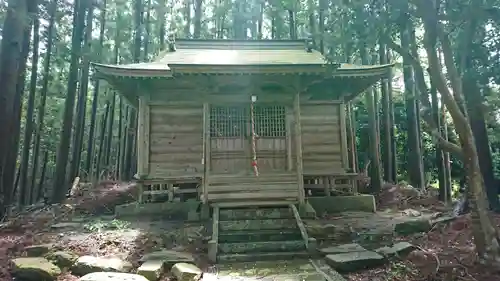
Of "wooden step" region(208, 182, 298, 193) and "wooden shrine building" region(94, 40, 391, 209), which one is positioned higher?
"wooden shrine building" region(94, 40, 391, 209)

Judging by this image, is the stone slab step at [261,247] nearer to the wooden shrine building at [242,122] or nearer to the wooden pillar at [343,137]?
the wooden shrine building at [242,122]

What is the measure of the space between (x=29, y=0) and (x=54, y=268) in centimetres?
659

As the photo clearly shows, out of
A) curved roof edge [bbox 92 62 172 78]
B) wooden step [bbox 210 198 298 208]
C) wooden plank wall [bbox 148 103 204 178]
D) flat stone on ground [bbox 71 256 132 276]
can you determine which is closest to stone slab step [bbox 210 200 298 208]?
wooden step [bbox 210 198 298 208]

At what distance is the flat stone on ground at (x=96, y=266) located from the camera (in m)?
6.05

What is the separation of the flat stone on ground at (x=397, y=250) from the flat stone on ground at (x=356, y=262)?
21cm

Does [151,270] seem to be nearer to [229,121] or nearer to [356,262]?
[356,262]

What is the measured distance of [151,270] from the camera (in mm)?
5973

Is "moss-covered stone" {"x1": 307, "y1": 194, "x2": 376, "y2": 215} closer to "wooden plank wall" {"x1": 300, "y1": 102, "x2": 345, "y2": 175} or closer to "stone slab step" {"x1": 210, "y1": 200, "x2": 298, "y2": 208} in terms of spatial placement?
"wooden plank wall" {"x1": 300, "y1": 102, "x2": 345, "y2": 175}

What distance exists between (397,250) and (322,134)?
578cm

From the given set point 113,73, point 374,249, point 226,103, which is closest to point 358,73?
point 226,103

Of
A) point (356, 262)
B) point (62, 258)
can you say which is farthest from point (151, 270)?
point (356, 262)

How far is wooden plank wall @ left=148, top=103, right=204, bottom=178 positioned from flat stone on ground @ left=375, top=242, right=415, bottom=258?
20.0 ft

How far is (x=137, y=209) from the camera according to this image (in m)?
10.1

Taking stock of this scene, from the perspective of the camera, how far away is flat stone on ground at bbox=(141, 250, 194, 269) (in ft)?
21.7
